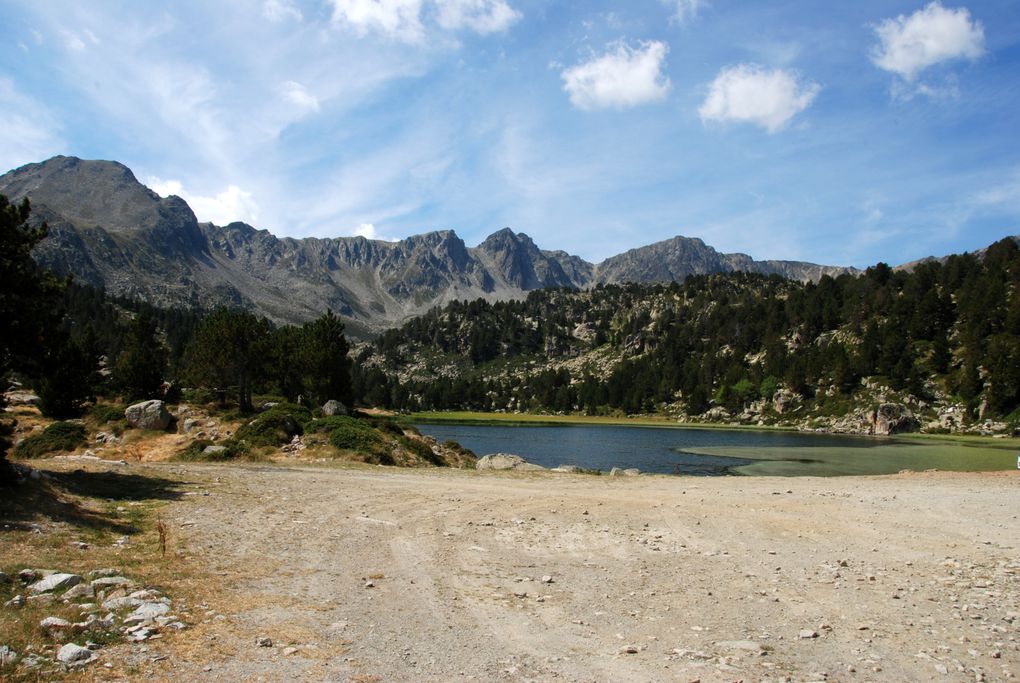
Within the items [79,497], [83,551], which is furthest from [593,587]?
[79,497]

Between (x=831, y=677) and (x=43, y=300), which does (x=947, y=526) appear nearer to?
(x=831, y=677)

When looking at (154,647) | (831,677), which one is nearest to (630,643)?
(831,677)

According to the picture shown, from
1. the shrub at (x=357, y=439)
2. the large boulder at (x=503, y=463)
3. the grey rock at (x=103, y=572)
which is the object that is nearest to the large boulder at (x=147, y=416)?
the shrub at (x=357, y=439)

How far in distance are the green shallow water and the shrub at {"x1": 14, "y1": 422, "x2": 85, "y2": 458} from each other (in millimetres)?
53108

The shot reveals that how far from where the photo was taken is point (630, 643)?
9.99 meters

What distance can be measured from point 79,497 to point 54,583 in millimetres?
10081

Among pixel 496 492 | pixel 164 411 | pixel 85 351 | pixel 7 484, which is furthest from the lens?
pixel 85 351

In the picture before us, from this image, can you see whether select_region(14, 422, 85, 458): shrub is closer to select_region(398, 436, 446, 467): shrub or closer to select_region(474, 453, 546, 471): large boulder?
select_region(398, 436, 446, 467): shrub

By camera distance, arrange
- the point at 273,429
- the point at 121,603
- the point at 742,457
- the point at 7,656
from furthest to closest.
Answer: the point at 742,457, the point at 273,429, the point at 121,603, the point at 7,656

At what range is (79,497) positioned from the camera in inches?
763

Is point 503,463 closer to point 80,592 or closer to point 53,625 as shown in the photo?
point 80,592

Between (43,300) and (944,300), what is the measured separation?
594ft

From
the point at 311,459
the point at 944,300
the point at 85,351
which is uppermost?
the point at 944,300

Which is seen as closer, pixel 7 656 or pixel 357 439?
pixel 7 656
